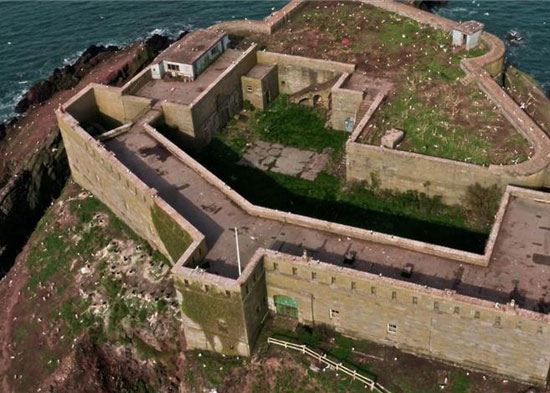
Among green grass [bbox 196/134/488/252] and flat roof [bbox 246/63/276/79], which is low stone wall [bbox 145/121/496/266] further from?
flat roof [bbox 246/63/276/79]

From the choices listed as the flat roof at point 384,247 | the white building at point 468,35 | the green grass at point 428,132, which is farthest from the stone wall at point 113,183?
the white building at point 468,35

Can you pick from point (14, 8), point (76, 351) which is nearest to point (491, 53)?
point (76, 351)

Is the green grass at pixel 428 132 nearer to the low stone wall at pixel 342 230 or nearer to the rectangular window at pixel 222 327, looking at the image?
the low stone wall at pixel 342 230

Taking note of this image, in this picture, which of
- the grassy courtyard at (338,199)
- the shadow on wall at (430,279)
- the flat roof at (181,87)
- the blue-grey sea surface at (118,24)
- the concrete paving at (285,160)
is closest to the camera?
the shadow on wall at (430,279)

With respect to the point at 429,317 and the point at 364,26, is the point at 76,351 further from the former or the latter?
the point at 364,26

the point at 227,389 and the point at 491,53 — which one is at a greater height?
the point at 491,53
